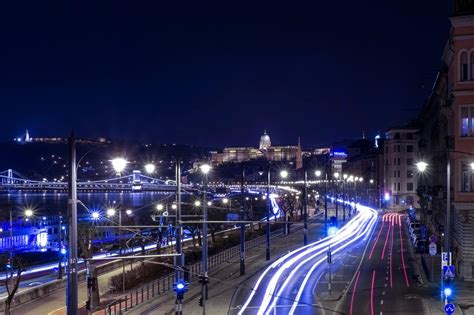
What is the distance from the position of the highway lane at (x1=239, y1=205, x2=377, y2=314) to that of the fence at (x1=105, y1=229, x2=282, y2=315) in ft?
12.9

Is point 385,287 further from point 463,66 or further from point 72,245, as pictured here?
point 72,245

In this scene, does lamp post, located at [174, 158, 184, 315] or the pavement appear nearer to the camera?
lamp post, located at [174, 158, 184, 315]

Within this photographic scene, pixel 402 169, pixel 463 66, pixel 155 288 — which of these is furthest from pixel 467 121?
pixel 402 169

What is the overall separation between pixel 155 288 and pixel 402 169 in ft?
342

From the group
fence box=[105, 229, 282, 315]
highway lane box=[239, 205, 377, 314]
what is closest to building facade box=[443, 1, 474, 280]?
highway lane box=[239, 205, 377, 314]

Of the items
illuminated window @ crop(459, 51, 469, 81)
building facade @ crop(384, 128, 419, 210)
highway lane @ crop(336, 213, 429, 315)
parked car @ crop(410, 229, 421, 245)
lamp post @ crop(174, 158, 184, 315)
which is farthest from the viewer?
building facade @ crop(384, 128, 419, 210)

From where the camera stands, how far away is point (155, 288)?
39031 millimetres

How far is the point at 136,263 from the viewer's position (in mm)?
50938

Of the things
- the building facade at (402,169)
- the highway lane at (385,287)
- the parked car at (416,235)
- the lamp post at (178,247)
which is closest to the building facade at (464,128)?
the highway lane at (385,287)

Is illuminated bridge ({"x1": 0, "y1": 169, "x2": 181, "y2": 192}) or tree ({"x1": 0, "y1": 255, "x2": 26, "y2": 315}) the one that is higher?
illuminated bridge ({"x1": 0, "y1": 169, "x2": 181, "y2": 192})

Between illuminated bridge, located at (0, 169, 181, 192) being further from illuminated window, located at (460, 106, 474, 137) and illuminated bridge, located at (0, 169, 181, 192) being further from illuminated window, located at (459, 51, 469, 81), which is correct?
illuminated window, located at (459, 51, 469, 81)

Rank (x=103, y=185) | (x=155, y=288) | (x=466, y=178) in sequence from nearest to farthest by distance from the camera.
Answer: (x=155, y=288) → (x=466, y=178) → (x=103, y=185)

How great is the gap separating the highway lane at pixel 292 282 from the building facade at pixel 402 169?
228 ft

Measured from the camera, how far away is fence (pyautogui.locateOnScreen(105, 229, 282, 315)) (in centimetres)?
3145
